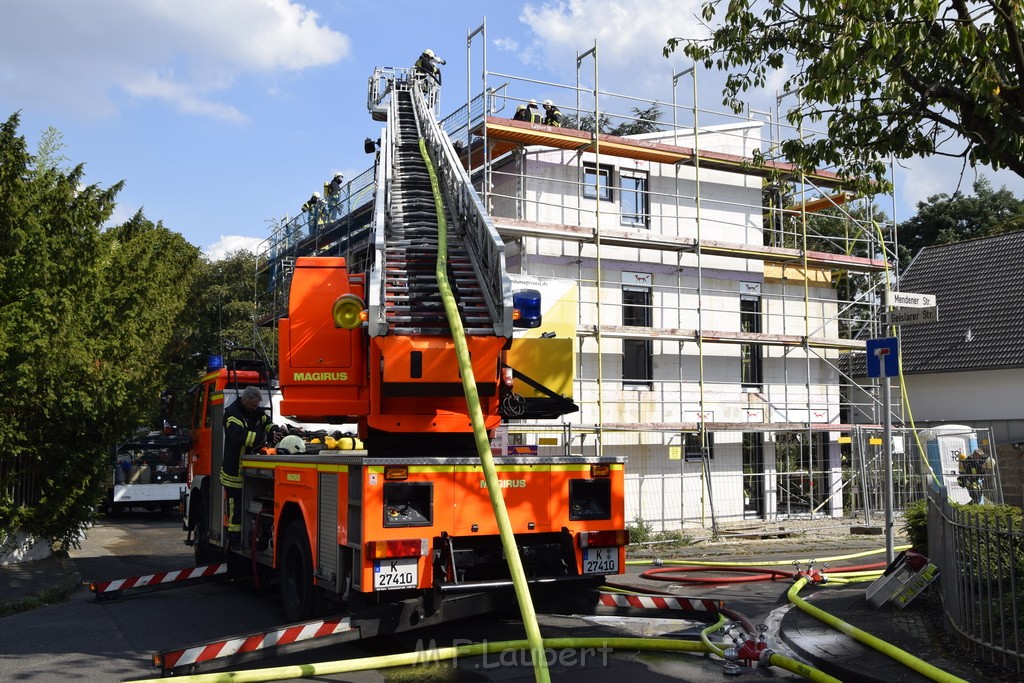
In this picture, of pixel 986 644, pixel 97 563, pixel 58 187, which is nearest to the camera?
pixel 986 644

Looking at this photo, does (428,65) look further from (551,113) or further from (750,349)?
(750,349)

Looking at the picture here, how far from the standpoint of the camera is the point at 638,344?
2247 centimetres

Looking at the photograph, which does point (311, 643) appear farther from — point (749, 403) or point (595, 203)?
point (749, 403)

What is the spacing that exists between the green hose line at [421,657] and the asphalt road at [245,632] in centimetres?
11

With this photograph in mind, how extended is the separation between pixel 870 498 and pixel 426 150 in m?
14.3

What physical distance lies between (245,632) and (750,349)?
17.6 meters

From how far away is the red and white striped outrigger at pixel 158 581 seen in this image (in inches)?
432

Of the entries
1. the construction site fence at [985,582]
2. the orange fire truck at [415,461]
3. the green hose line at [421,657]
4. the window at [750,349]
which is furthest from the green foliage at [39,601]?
the window at [750,349]

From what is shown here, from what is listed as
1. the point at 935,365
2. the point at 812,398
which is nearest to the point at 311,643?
the point at 812,398

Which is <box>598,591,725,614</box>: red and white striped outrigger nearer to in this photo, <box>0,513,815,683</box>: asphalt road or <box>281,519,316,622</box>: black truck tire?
<box>0,513,815,683</box>: asphalt road

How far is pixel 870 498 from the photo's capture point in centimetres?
2281

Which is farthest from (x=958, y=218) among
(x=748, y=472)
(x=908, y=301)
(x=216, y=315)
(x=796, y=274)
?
(x=908, y=301)

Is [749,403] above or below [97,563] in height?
above

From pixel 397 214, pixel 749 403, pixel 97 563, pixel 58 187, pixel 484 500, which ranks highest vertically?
pixel 58 187
